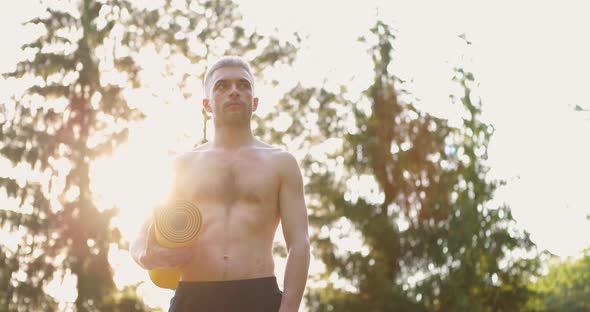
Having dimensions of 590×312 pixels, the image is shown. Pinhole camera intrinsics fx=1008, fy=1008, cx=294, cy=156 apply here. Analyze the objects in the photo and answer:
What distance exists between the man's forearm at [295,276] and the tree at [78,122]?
20.9 meters

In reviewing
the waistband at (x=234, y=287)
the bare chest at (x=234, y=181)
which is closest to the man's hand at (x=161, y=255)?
the waistband at (x=234, y=287)

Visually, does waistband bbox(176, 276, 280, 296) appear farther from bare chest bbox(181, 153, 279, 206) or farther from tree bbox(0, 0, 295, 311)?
tree bbox(0, 0, 295, 311)

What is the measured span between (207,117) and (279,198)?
21.3 metres

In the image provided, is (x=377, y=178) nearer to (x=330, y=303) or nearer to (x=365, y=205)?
(x=365, y=205)

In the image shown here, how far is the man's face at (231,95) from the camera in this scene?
15.5 ft

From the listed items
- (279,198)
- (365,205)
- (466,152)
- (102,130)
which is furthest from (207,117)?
(279,198)

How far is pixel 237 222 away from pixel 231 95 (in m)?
0.59

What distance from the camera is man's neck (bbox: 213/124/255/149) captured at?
4844mm

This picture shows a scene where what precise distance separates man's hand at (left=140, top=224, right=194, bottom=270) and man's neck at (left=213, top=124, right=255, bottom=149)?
0.55 m

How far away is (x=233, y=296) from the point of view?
15.3 feet

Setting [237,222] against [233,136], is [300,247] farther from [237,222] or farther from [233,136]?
[233,136]

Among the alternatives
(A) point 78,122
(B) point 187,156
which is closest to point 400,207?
(A) point 78,122

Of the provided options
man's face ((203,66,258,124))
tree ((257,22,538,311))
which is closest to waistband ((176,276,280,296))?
man's face ((203,66,258,124))

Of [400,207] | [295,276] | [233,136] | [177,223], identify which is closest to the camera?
[177,223]
